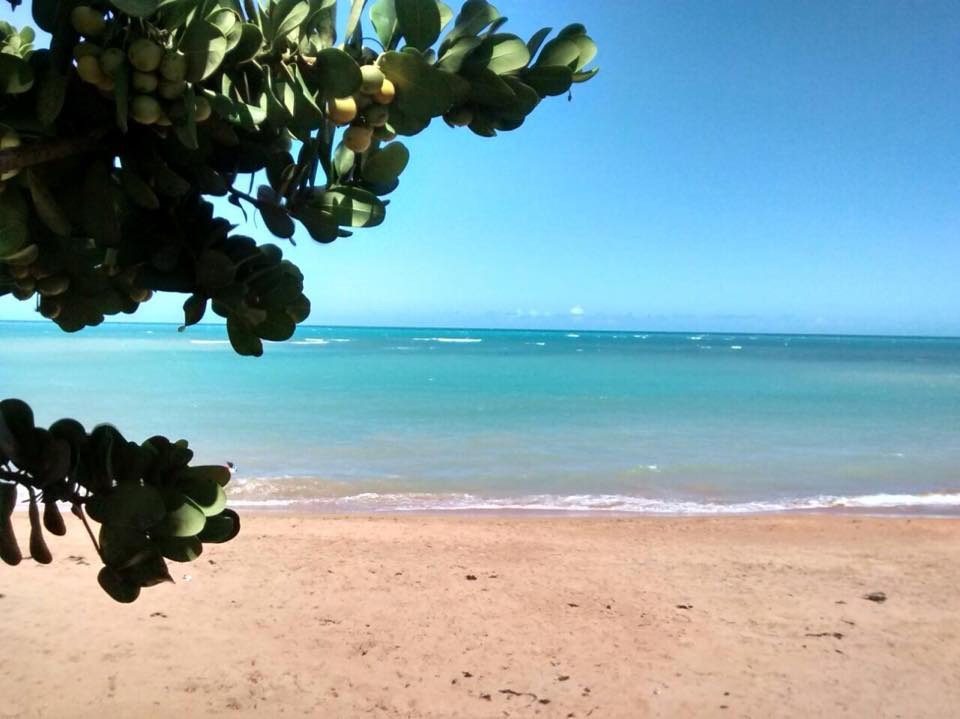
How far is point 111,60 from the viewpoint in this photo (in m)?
0.69

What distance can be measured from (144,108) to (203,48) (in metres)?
0.08

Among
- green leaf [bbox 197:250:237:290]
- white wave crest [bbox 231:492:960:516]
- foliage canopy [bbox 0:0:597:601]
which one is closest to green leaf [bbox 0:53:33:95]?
foliage canopy [bbox 0:0:597:601]

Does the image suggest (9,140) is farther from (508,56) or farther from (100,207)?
(508,56)

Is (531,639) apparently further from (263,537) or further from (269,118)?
(269,118)

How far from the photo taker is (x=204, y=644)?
14.6 feet

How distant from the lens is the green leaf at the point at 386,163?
890mm

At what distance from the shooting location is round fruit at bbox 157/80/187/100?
708 millimetres

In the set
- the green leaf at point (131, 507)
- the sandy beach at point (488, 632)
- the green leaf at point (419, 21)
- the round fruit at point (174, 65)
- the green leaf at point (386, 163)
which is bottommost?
the sandy beach at point (488, 632)

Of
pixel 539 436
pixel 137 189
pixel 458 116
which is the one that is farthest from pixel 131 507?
pixel 539 436

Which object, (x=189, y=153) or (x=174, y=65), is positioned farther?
(x=189, y=153)

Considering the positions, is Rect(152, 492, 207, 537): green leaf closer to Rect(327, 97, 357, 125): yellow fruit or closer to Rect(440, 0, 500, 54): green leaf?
Rect(327, 97, 357, 125): yellow fruit

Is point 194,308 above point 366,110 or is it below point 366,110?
below

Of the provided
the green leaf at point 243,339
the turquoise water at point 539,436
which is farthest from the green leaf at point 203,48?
the turquoise water at point 539,436

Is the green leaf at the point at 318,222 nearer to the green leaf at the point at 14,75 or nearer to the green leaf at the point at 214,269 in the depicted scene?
the green leaf at the point at 214,269
